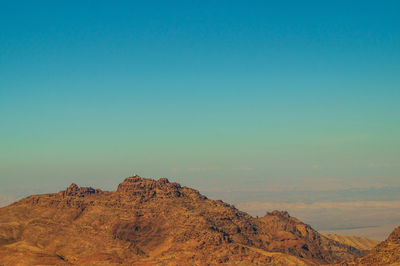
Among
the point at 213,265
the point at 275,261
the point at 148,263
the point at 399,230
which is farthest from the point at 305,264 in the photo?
the point at 148,263

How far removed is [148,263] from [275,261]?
48.5m

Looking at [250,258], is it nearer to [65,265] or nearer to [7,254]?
[65,265]

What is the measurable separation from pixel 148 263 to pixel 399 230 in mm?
91678

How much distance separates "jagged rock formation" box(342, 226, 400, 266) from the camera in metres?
130

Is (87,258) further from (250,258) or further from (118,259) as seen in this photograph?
(250,258)

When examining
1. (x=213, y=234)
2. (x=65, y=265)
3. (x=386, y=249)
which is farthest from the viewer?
(x=213, y=234)

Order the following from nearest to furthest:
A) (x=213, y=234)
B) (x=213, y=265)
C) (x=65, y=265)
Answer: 1. (x=213, y=265)
2. (x=65, y=265)
3. (x=213, y=234)

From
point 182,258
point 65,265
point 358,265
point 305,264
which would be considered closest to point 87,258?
point 65,265

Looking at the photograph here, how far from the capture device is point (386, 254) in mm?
133375

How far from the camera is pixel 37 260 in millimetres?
187625

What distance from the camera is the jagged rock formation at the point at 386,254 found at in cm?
12950

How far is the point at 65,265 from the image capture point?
18450 centimetres

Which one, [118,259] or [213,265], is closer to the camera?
[213,265]

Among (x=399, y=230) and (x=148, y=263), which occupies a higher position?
(x=399, y=230)
